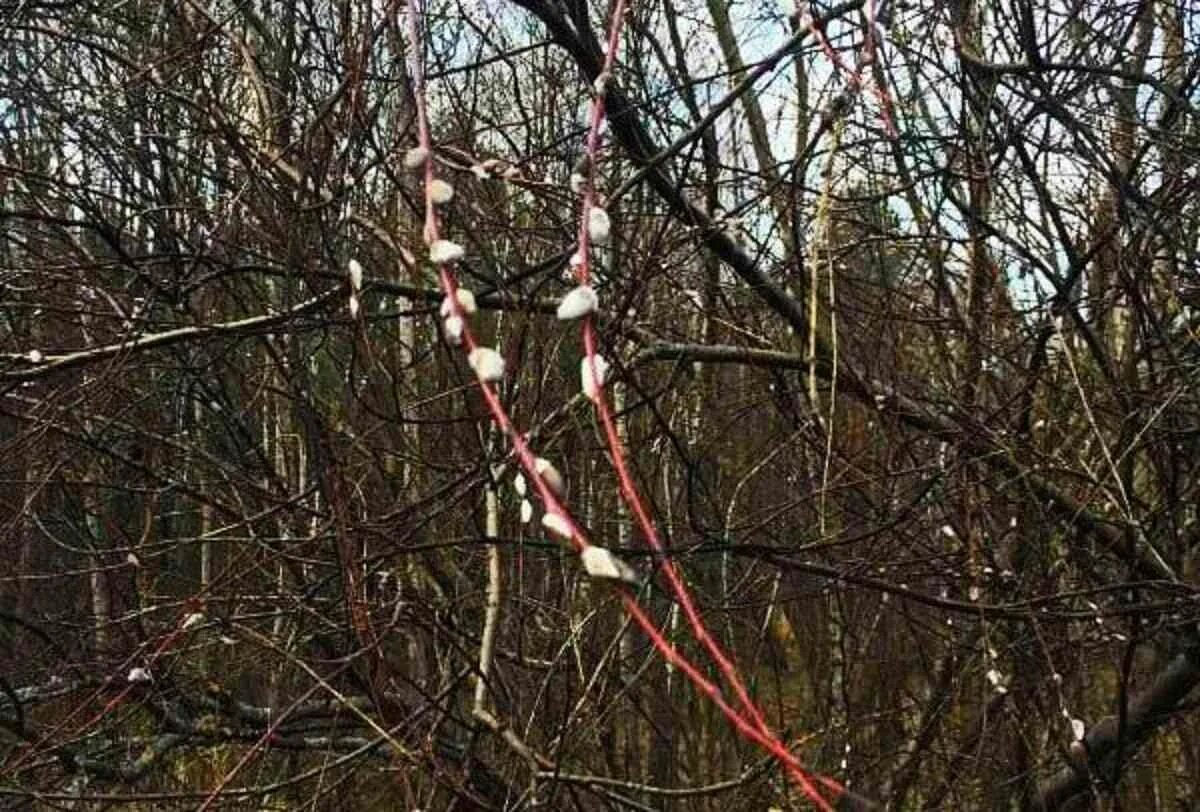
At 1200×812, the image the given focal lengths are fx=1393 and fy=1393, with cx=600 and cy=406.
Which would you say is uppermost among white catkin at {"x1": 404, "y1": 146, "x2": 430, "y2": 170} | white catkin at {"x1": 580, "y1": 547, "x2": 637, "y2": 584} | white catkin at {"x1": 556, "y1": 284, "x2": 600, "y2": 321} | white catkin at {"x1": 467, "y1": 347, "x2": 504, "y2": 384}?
white catkin at {"x1": 404, "y1": 146, "x2": 430, "y2": 170}

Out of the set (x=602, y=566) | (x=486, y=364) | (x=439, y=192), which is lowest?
(x=602, y=566)

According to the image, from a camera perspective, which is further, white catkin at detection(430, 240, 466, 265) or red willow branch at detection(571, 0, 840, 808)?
white catkin at detection(430, 240, 466, 265)

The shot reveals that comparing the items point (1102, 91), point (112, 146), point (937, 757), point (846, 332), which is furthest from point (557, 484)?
point (112, 146)

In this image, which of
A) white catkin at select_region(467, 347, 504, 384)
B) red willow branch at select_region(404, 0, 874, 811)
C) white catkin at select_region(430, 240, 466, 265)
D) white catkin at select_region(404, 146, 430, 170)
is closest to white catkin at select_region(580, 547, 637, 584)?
red willow branch at select_region(404, 0, 874, 811)

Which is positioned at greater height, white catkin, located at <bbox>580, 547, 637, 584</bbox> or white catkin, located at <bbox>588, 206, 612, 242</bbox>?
white catkin, located at <bbox>588, 206, 612, 242</bbox>

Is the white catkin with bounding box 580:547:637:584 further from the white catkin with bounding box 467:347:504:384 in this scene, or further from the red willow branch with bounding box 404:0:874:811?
the white catkin with bounding box 467:347:504:384

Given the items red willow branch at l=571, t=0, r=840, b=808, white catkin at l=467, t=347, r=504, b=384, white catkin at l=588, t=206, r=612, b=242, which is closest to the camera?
red willow branch at l=571, t=0, r=840, b=808

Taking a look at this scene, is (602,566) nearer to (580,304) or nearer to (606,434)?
(606,434)

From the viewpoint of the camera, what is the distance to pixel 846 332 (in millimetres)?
3709

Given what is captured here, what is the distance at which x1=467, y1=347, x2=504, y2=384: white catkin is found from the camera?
0.96 metres

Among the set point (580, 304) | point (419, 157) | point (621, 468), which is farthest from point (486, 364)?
point (419, 157)

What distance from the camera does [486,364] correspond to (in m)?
0.98

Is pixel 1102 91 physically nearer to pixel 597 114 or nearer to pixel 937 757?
pixel 937 757

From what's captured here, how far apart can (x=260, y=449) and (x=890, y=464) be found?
1944 millimetres
